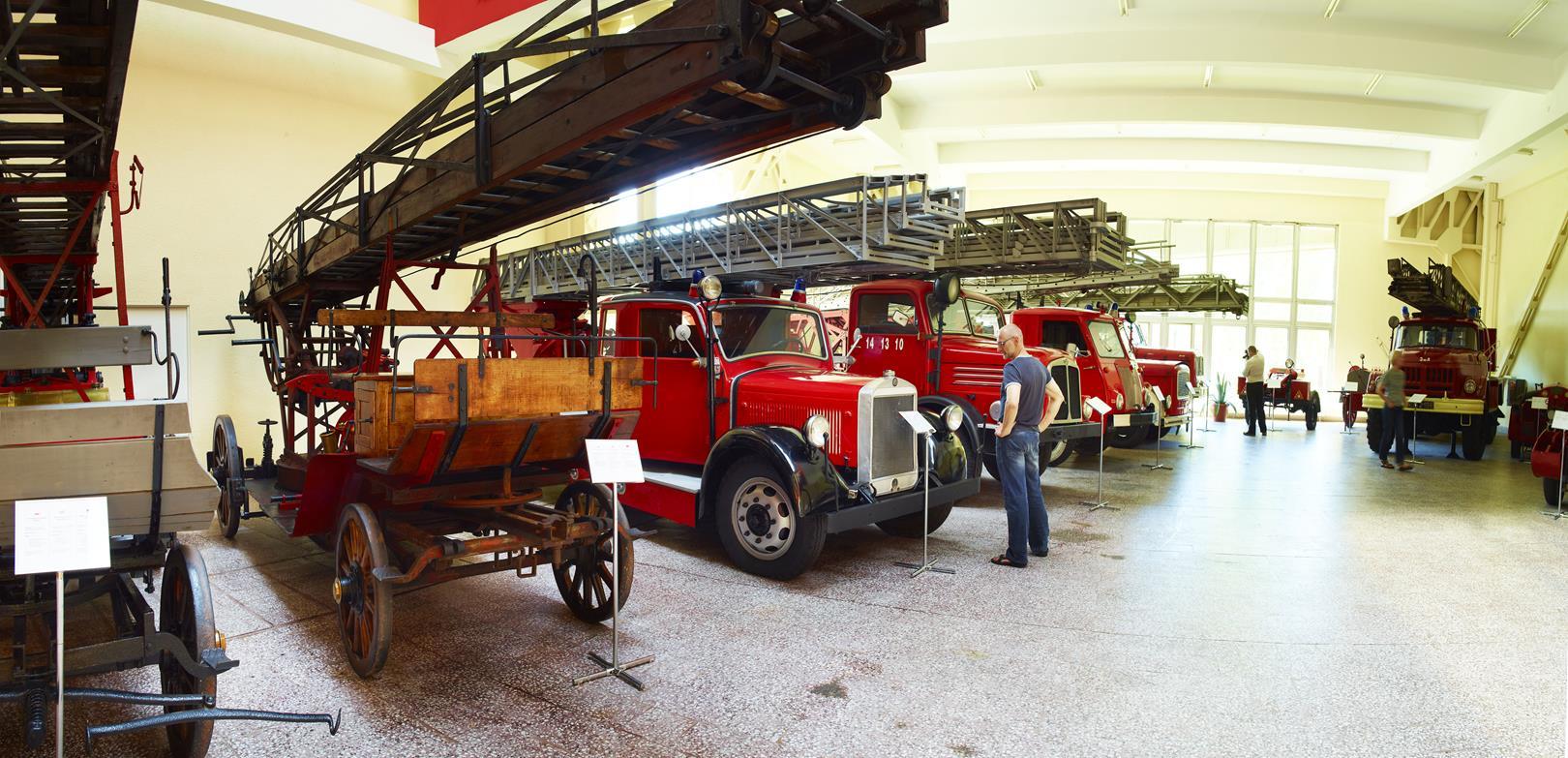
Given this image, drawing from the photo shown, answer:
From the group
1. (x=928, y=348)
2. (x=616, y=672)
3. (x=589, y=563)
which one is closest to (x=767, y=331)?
(x=928, y=348)

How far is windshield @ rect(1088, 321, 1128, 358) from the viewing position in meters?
9.91

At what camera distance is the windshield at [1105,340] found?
390 inches

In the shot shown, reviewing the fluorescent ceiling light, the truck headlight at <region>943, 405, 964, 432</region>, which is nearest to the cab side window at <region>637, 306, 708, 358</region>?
the truck headlight at <region>943, 405, 964, 432</region>

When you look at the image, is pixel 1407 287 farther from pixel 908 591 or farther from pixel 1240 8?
pixel 908 591

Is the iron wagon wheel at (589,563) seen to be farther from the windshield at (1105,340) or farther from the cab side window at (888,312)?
the windshield at (1105,340)

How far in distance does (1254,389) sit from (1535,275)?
850 centimetres

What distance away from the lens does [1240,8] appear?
12.2 meters

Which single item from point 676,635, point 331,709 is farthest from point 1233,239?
point 331,709

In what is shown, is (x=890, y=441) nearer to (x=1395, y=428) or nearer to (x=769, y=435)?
(x=769, y=435)

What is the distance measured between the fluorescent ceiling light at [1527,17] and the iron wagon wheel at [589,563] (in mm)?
15255

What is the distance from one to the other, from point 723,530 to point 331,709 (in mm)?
2560

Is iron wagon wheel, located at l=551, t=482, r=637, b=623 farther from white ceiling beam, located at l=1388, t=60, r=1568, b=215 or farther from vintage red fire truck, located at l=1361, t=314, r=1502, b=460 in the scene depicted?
white ceiling beam, located at l=1388, t=60, r=1568, b=215

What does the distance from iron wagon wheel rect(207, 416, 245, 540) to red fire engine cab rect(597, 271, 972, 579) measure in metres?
2.91

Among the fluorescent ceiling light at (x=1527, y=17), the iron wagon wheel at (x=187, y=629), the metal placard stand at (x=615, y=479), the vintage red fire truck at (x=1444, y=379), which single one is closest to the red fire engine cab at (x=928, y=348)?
the metal placard stand at (x=615, y=479)
